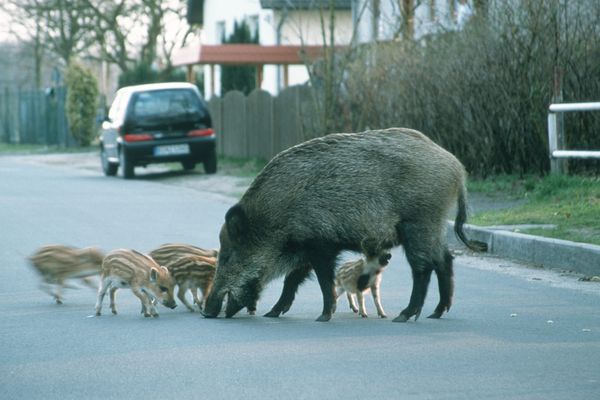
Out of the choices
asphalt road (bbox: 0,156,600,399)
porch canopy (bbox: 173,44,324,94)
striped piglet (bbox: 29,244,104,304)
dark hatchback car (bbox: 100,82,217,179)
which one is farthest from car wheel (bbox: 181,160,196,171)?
striped piglet (bbox: 29,244,104,304)

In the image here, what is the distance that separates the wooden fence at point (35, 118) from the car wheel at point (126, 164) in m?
19.5

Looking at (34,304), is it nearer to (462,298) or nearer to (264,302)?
(264,302)

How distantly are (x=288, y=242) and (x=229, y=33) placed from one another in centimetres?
3745

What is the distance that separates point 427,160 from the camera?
9.05m

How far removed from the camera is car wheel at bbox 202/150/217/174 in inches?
1037

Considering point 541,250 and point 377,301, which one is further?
point 541,250

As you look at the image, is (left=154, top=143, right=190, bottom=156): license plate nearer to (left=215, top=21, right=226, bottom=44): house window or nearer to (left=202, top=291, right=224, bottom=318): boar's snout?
(left=202, top=291, right=224, bottom=318): boar's snout

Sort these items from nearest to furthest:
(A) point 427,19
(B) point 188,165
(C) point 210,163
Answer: (A) point 427,19 → (C) point 210,163 → (B) point 188,165

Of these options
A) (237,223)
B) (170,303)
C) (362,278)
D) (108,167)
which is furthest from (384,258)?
(108,167)

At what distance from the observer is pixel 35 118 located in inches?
2035

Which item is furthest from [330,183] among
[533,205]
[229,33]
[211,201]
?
[229,33]

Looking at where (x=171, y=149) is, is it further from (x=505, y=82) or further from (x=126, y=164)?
(x=505, y=82)

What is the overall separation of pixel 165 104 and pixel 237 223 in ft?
56.6

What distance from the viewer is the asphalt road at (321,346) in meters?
6.56
